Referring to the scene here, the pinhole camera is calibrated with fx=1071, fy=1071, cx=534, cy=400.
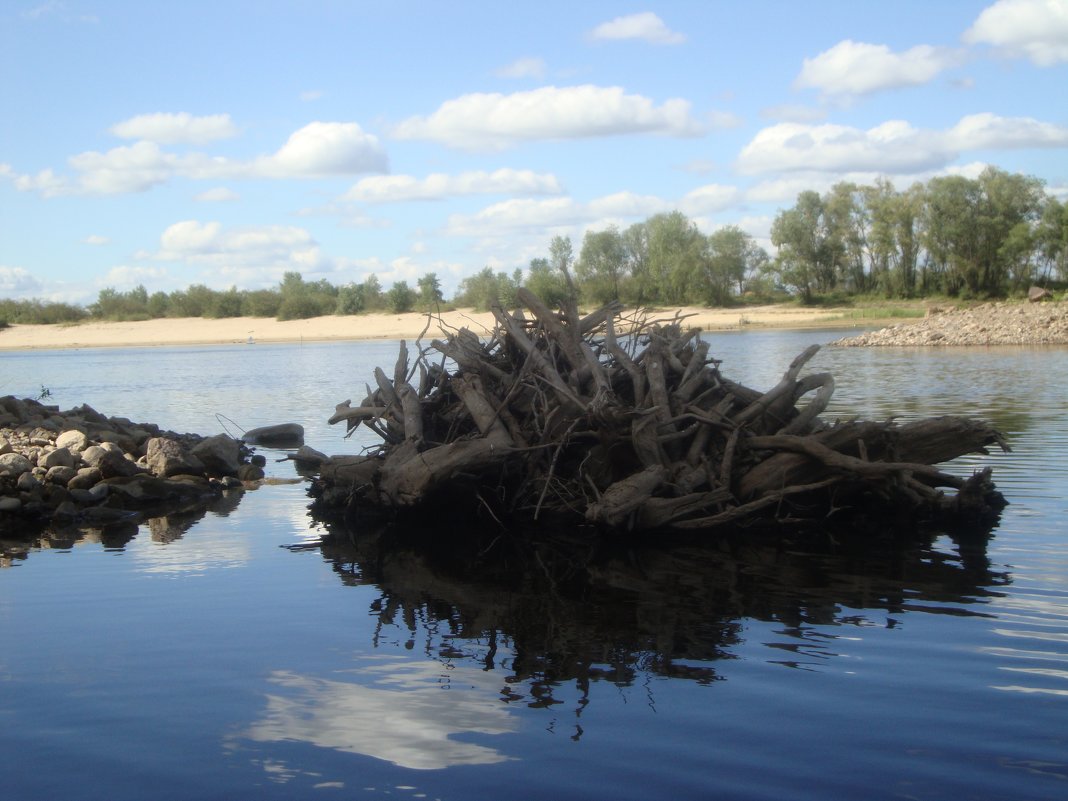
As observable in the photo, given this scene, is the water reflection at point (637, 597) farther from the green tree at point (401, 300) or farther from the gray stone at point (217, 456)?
the green tree at point (401, 300)

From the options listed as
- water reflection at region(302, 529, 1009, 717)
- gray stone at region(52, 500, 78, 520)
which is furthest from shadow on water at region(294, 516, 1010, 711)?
gray stone at region(52, 500, 78, 520)

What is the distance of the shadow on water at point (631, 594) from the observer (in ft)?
20.5

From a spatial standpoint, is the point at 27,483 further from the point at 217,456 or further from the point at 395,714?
the point at 395,714

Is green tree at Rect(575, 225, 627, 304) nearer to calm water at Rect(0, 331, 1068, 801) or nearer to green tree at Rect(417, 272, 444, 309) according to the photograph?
green tree at Rect(417, 272, 444, 309)

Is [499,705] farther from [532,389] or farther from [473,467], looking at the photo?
[532,389]

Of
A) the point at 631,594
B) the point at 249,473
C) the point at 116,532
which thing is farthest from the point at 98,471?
the point at 631,594

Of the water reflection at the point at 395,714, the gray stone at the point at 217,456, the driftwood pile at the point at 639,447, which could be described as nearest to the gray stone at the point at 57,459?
the gray stone at the point at 217,456

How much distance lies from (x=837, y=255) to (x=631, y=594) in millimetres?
76077

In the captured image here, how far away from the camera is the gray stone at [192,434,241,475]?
1406 cm

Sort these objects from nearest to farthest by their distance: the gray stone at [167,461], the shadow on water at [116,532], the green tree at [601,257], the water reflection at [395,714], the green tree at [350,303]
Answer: the water reflection at [395,714] → the shadow on water at [116,532] → the gray stone at [167,461] → the green tree at [601,257] → the green tree at [350,303]

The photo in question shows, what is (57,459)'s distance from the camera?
12352 mm

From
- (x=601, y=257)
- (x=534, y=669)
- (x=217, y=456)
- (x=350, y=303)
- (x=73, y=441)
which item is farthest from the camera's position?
(x=350, y=303)

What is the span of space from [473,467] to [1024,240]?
224 feet

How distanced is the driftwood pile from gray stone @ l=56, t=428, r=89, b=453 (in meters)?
4.23
